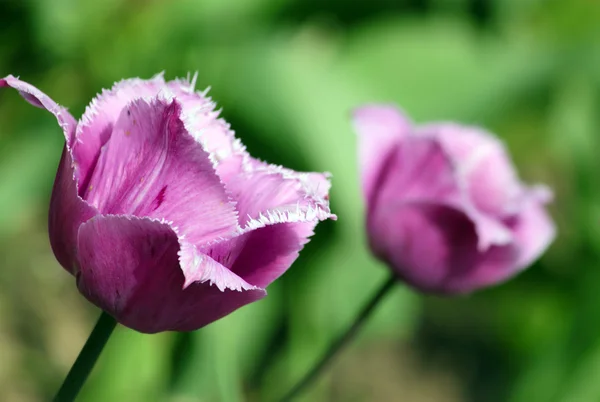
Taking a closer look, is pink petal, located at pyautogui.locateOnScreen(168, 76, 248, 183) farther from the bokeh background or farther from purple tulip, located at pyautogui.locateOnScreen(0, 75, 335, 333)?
the bokeh background

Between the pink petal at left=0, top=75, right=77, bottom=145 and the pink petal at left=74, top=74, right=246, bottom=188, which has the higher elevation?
the pink petal at left=74, top=74, right=246, bottom=188

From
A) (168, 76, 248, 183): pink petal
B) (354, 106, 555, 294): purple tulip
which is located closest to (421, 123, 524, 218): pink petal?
(354, 106, 555, 294): purple tulip

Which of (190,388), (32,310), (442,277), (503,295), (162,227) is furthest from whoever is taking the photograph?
(503,295)

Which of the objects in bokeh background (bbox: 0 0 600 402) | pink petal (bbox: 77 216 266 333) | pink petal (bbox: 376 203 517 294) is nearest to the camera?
pink petal (bbox: 77 216 266 333)

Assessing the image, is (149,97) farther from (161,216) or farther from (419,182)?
(419,182)

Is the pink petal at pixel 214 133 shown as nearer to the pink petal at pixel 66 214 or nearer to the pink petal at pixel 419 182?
the pink petal at pixel 66 214

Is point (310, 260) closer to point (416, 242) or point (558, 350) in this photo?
point (558, 350)


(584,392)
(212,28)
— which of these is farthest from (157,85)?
(212,28)
